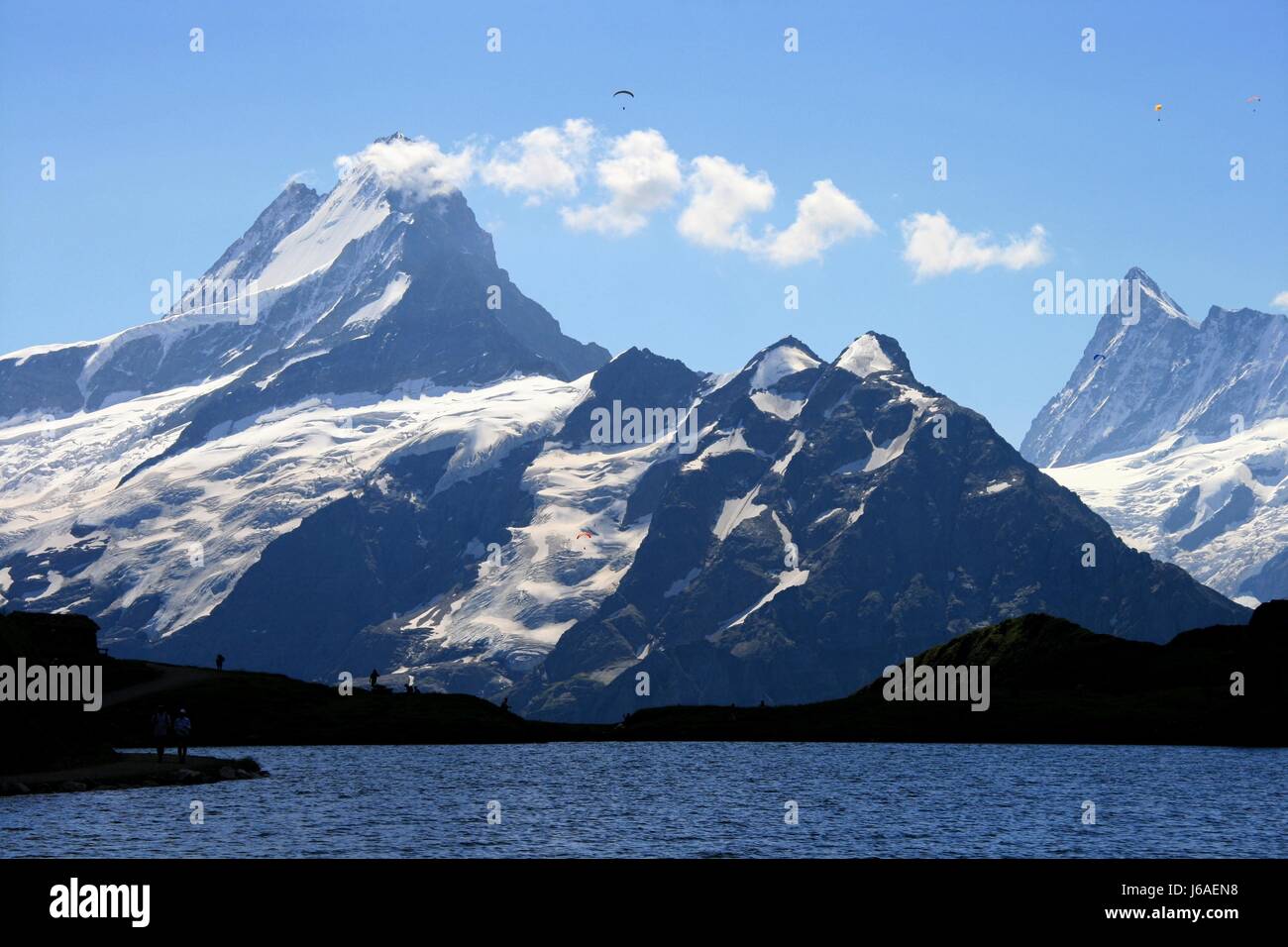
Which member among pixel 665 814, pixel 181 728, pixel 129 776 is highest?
pixel 181 728

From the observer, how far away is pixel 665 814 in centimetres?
11294

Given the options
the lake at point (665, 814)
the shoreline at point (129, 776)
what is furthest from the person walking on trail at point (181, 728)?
the lake at point (665, 814)

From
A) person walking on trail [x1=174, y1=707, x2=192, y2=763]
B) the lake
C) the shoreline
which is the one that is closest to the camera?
the lake

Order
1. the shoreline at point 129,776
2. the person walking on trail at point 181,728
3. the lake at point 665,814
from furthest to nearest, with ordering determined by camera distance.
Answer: the person walking on trail at point 181,728, the shoreline at point 129,776, the lake at point 665,814

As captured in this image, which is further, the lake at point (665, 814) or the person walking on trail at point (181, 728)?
the person walking on trail at point (181, 728)

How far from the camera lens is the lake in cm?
8669

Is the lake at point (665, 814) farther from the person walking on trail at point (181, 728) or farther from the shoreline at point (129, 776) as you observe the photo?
the person walking on trail at point (181, 728)

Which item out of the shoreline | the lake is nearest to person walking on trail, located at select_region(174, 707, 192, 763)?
the shoreline

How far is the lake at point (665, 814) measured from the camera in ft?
284

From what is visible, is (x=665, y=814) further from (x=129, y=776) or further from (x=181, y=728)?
(x=181, y=728)

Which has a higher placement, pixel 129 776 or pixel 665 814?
pixel 129 776

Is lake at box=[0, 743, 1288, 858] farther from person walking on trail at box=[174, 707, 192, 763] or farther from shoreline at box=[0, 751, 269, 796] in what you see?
person walking on trail at box=[174, 707, 192, 763]

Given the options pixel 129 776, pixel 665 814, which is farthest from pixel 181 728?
pixel 665 814

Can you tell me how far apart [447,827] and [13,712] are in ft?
110
